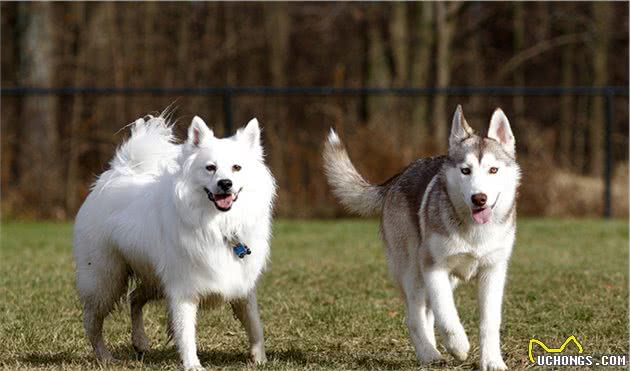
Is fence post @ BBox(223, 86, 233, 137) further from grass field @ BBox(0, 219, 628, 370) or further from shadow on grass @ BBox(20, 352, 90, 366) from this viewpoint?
shadow on grass @ BBox(20, 352, 90, 366)

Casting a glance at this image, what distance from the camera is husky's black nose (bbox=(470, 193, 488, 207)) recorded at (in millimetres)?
5410

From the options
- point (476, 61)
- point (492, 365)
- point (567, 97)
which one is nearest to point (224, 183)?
point (492, 365)

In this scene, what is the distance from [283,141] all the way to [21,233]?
16.9 ft

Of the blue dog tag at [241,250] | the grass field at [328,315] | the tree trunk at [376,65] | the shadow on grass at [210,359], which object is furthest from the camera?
the tree trunk at [376,65]

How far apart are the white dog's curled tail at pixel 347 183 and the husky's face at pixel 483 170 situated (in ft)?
3.86

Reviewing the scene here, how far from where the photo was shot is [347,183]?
693 centimetres

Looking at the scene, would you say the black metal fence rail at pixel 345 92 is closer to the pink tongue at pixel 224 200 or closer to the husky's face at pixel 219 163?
the husky's face at pixel 219 163

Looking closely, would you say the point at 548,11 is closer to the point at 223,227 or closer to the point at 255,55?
the point at 255,55

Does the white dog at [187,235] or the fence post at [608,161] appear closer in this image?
the white dog at [187,235]

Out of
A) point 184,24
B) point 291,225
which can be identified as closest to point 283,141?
point 291,225

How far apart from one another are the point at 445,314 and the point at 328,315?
2.13m

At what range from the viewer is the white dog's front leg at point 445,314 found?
18.3ft

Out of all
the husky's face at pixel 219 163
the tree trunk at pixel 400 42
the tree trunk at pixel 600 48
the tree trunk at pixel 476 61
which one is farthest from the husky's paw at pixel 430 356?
the tree trunk at pixel 476 61

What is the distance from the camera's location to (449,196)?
18.6 feet
